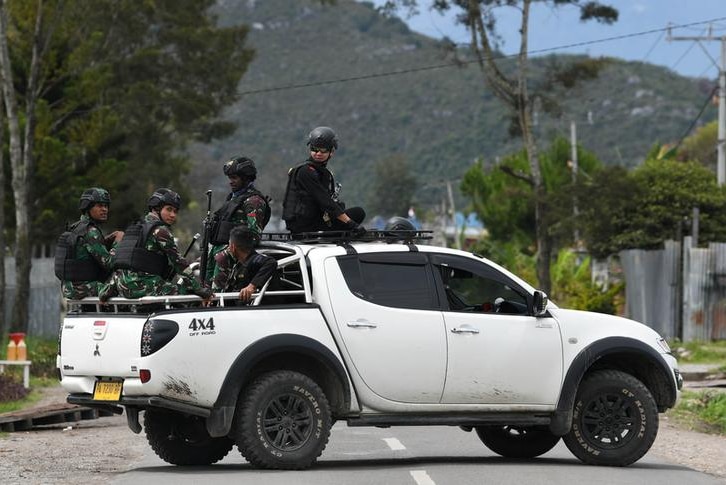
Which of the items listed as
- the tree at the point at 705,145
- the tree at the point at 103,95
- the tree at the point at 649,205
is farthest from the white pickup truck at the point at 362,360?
the tree at the point at 705,145

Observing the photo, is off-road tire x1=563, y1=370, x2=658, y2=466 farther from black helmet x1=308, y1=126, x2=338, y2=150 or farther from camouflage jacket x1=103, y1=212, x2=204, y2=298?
camouflage jacket x1=103, y1=212, x2=204, y2=298

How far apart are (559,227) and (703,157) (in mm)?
56708

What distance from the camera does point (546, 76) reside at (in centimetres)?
4806

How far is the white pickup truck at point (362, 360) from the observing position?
463 inches

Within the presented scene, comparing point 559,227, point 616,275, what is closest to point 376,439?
point 559,227

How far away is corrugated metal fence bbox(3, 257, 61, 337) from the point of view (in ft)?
137

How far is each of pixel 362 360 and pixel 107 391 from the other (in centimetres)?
201

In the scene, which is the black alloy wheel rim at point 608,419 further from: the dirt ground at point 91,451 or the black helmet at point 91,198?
the black helmet at point 91,198

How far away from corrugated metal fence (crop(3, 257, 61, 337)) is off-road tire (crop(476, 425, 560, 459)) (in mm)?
28649

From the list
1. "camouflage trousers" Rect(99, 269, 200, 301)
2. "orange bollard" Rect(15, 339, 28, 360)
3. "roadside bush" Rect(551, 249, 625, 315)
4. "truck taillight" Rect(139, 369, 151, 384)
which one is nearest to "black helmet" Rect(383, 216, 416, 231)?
"camouflage trousers" Rect(99, 269, 200, 301)

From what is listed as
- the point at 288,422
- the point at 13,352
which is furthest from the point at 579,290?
the point at 288,422

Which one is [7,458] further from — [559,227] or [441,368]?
[559,227]

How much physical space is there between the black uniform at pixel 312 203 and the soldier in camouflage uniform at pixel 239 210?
1.04ft

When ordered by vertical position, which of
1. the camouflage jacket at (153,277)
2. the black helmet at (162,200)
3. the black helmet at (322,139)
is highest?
the black helmet at (322,139)
